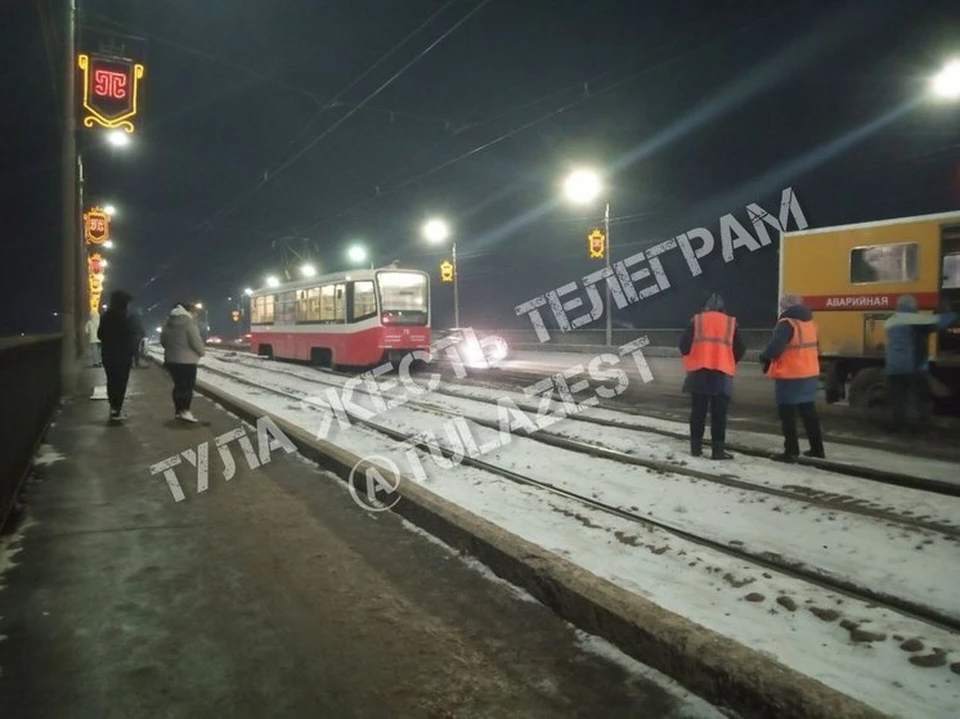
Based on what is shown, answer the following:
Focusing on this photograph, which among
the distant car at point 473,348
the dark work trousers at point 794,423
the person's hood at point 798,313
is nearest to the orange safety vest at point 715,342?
the person's hood at point 798,313

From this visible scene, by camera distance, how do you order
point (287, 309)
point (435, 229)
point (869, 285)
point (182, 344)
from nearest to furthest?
point (182, 344), point (869, 285), point (287, 309), point (435, 229)

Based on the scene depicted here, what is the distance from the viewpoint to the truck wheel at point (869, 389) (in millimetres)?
10539

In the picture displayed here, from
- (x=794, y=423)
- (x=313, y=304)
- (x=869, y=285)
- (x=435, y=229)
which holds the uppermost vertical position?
(x=435, y=229)

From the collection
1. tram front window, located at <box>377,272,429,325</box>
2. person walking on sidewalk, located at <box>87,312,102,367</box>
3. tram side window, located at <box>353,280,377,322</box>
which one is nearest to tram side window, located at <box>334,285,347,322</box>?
tram side window, located at <box>353,280,377,322</box>

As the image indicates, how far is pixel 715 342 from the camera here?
7176 mm

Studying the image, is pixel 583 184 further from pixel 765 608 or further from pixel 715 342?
pixel 765 608

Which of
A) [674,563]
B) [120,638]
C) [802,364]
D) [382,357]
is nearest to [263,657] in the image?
[120,638]

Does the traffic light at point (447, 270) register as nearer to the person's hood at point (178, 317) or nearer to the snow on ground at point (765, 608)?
the person's hood at point (178, 317)

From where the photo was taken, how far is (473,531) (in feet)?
14.7

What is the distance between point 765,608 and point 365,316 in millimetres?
16357

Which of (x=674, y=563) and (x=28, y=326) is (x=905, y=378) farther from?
(x=28, y=326)

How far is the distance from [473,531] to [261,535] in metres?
1.69

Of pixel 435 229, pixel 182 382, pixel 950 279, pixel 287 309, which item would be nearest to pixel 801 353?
pixel 950 279

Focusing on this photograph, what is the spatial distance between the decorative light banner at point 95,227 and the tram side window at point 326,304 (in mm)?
15356
